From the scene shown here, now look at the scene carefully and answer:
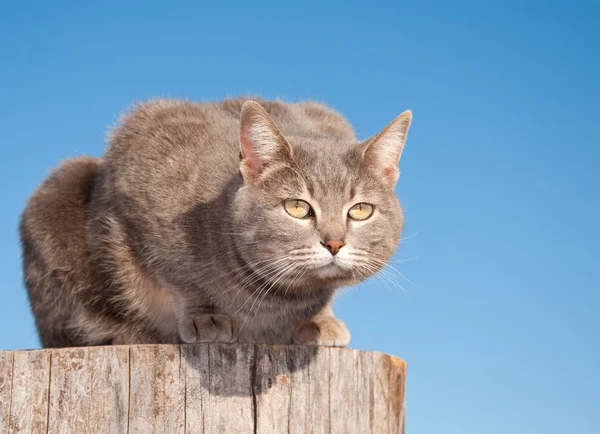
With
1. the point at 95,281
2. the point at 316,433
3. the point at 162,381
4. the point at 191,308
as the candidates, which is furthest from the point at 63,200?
the point at 316,433

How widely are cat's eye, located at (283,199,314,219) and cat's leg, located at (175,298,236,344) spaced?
0.92 m

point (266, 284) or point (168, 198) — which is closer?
point (266, 284)

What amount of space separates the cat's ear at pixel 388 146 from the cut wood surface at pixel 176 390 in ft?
4.52

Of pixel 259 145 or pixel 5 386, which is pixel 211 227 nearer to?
pixel 259 145

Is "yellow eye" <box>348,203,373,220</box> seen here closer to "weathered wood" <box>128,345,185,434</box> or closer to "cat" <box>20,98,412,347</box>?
"cat" <box>20,98,412,347</box>

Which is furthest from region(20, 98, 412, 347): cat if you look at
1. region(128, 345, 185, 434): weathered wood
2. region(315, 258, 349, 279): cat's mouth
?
region(128, 345, 185, 434): weathered wood

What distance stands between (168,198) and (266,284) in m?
0.98

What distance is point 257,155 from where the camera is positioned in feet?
15.1

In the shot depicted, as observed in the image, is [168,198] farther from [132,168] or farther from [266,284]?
[266,284]

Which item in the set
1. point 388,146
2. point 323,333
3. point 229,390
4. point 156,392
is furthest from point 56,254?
point 388,146

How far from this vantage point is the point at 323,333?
495 cm

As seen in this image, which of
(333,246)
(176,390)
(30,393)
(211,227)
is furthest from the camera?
(211,227)

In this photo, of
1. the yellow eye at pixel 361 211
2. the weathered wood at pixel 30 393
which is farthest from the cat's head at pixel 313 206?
the weathered wood at pixel 30 393

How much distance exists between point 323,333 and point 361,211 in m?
0.92
